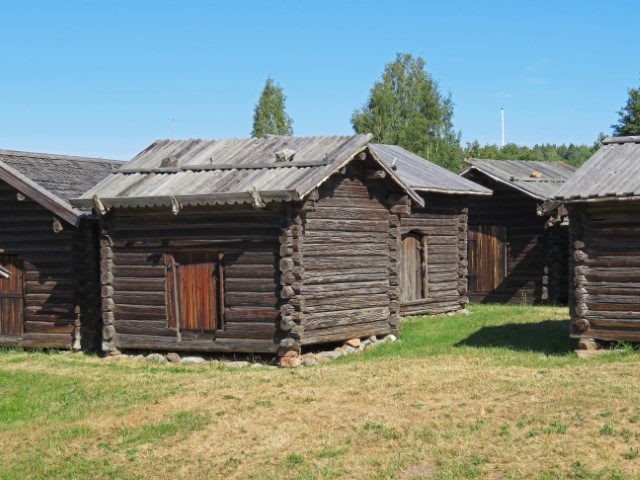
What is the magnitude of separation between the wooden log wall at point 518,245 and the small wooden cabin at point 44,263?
1289cm

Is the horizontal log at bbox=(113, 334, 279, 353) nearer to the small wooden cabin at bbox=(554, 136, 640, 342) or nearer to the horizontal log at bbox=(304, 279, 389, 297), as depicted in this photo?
the horizontal log at bbox=(304, 279, 389, 297)

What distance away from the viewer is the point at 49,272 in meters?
21.0

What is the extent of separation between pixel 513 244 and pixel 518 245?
0.52ft

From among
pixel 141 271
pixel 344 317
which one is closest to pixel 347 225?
pixel 344 317

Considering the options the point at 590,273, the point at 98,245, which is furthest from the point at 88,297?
the point at 590,273

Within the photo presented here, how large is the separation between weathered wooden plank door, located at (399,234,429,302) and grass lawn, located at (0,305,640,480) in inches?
210

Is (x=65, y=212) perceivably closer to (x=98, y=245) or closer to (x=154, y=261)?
(x=98, y=245)

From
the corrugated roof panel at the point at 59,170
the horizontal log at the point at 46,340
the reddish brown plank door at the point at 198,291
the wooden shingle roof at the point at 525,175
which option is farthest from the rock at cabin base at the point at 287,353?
the wooden shingle roof at the point at 525,175

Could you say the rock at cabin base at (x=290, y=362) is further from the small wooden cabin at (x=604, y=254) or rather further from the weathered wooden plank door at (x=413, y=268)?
the weathered wooden plank door at (x=413, y=268)

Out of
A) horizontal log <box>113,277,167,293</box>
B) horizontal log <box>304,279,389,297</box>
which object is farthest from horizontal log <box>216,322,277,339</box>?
horizontal log <box>113,277,167,293</box>

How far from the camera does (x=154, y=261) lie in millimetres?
19297

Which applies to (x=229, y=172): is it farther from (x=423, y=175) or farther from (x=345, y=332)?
(x=423, y=175)

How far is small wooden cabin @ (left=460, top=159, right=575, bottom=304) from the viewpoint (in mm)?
28047

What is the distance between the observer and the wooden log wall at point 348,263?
1838cm
